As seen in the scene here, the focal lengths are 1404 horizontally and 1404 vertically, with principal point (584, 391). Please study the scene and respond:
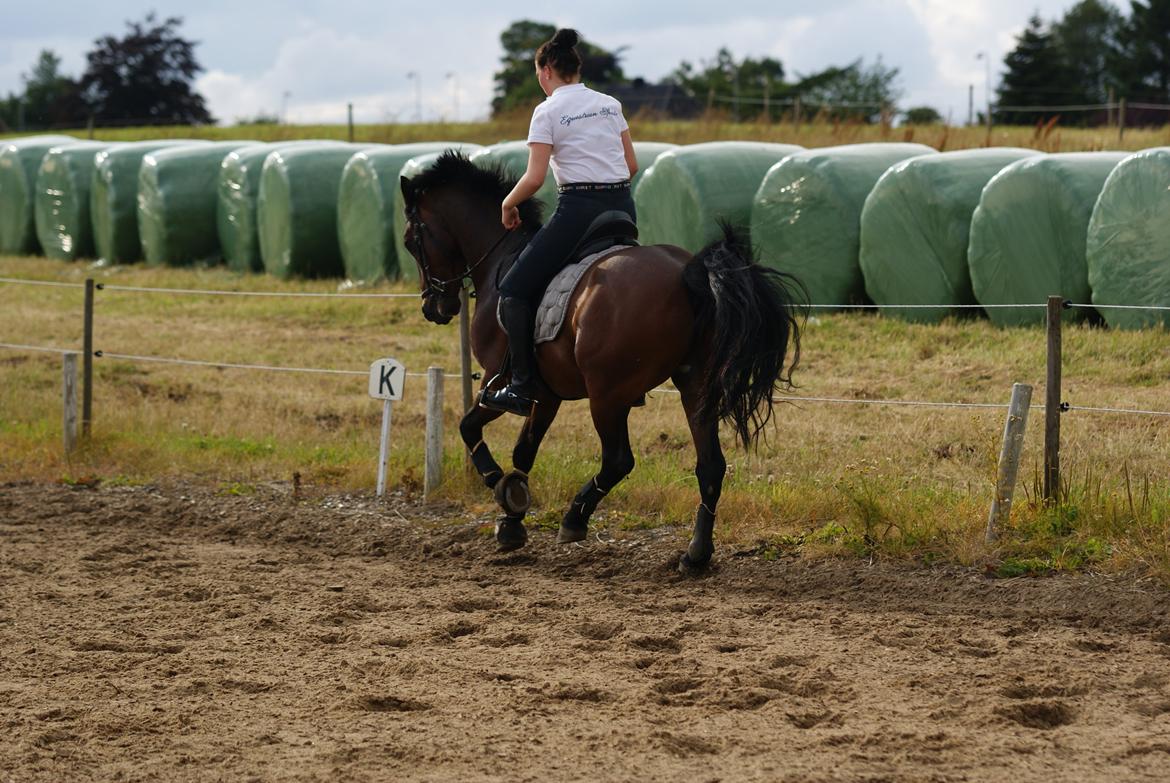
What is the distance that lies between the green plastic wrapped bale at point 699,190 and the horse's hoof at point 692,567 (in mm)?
7897

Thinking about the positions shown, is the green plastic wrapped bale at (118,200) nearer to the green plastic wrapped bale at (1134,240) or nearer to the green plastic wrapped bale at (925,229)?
the green plastic wrapped bale at (925,229)

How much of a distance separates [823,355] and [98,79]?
52.0 m

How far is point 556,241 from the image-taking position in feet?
24.0

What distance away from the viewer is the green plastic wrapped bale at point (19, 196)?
82.0ft

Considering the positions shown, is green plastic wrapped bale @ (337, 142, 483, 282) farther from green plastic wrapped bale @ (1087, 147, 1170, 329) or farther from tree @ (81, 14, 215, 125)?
tree @ (81, 14, 215, 125)

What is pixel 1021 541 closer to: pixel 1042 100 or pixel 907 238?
pixel 907 238

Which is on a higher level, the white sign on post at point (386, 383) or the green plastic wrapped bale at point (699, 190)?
the green plastic wrapped bale at point (699, 190)

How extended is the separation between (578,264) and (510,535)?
1624 millimetres

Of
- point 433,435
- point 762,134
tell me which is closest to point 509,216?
point 433,435

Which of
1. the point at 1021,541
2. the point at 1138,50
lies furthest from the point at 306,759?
the point at 1138,50

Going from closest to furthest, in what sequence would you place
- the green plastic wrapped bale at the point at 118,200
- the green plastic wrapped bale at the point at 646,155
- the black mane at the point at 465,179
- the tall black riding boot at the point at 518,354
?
the tall black riding boot at the point at 518,354 → the black mane at the point at 465,179 → the green plastic wrapped bale at the point at 646,155 → the green plastic wrapped bale at the point at 118,200

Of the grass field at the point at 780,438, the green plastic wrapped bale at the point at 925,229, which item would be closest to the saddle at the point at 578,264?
the grass field at the point at 780,438

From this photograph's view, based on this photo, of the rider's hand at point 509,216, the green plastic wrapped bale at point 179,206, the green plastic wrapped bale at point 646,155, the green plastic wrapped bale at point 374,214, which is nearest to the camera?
the rider's hand at point 509,216

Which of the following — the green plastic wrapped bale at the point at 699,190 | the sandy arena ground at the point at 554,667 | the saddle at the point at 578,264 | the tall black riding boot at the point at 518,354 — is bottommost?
the sandy arena ground at the point at 554,667
